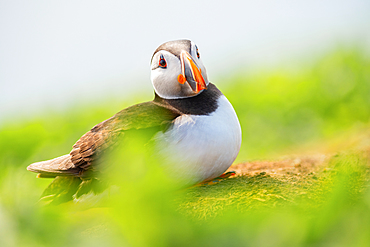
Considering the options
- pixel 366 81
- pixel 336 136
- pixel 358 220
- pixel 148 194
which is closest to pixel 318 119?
pixel 336 136

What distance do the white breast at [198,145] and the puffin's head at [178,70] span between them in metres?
0.17

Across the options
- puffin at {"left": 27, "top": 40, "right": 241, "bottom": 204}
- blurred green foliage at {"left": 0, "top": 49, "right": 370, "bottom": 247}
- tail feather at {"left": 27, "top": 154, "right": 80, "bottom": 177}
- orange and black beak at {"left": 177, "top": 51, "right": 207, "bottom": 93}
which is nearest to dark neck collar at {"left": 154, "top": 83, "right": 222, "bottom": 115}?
puffin at {"left": 27, "top": 40, "right": 241, "bottom": 204}

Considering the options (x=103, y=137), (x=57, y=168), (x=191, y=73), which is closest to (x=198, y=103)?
(x=191, y=73)

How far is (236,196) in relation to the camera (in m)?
1.40

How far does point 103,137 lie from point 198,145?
0.46 metres

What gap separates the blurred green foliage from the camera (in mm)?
591

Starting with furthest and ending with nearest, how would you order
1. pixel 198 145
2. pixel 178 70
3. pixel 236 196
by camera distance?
pixel 178 70 → pixel 198 145 → pixel 236 196

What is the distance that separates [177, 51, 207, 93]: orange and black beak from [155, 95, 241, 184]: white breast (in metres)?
0.15

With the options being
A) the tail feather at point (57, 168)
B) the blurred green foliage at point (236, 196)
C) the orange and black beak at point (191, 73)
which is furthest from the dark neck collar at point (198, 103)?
the tail feather at point (57, 168)

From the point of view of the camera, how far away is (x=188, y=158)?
164 centimetres

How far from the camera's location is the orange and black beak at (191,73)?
169 cm

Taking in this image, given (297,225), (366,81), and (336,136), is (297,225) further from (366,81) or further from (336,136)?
(366,81)

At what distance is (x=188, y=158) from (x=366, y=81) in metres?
2.89

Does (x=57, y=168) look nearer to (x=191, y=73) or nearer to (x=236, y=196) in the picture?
(x=191, y=73)
